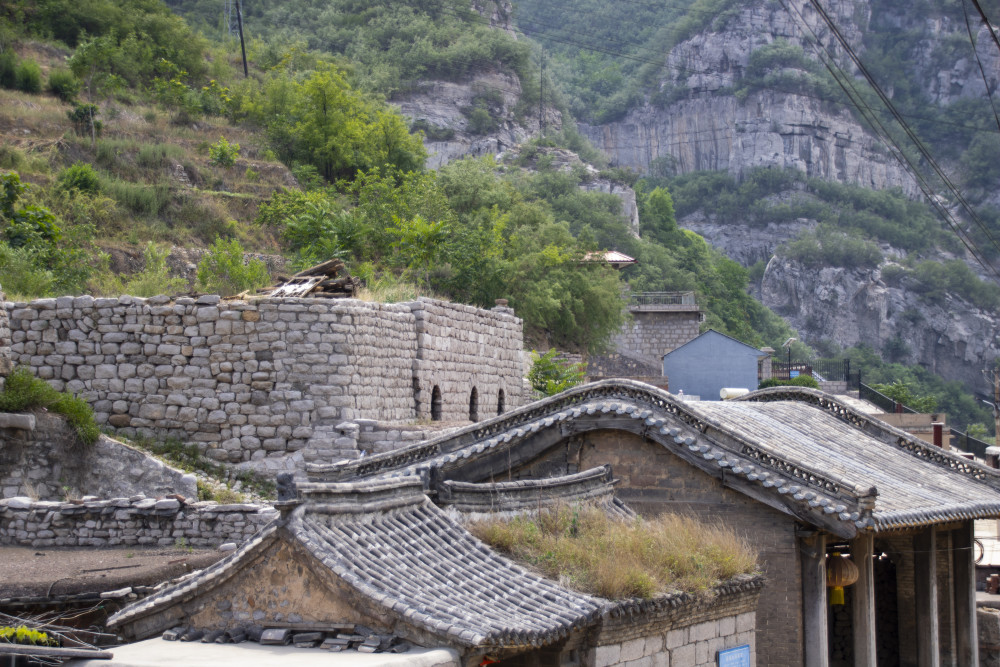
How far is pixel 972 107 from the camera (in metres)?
126

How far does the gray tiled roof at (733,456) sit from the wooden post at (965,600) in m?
2.35

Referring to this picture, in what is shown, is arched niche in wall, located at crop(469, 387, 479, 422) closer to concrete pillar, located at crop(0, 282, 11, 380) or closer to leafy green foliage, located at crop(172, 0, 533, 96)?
concrete pillar, located at crop(0, 282, 11, 380)

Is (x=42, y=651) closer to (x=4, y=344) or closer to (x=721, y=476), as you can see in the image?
(x=721, y=476)

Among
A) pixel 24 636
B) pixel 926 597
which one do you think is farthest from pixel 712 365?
pixel 24 636

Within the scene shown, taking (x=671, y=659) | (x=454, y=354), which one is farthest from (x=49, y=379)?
(x=671, y=659)

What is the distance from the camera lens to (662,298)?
5772 centimetres

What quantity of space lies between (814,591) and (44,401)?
35.1ft

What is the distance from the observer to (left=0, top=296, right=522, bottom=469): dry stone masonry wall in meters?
16.3

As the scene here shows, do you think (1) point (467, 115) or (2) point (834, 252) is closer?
(1) point (467, 115)

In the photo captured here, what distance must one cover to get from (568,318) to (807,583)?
19.5 metres

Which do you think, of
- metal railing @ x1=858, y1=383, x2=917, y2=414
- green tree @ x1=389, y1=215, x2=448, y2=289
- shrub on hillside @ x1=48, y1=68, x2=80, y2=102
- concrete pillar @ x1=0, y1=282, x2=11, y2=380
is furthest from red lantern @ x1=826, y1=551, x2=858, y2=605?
shrub on hillside @ x1=48, y1=68, x2=80, y2=102

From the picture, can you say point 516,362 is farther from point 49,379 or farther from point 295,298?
point 49,379

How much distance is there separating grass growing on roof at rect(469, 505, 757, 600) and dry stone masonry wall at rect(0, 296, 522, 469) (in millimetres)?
6297

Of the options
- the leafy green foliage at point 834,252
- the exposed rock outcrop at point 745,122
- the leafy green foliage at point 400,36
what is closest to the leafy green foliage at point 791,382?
the leafy green foliage at point 400,36
